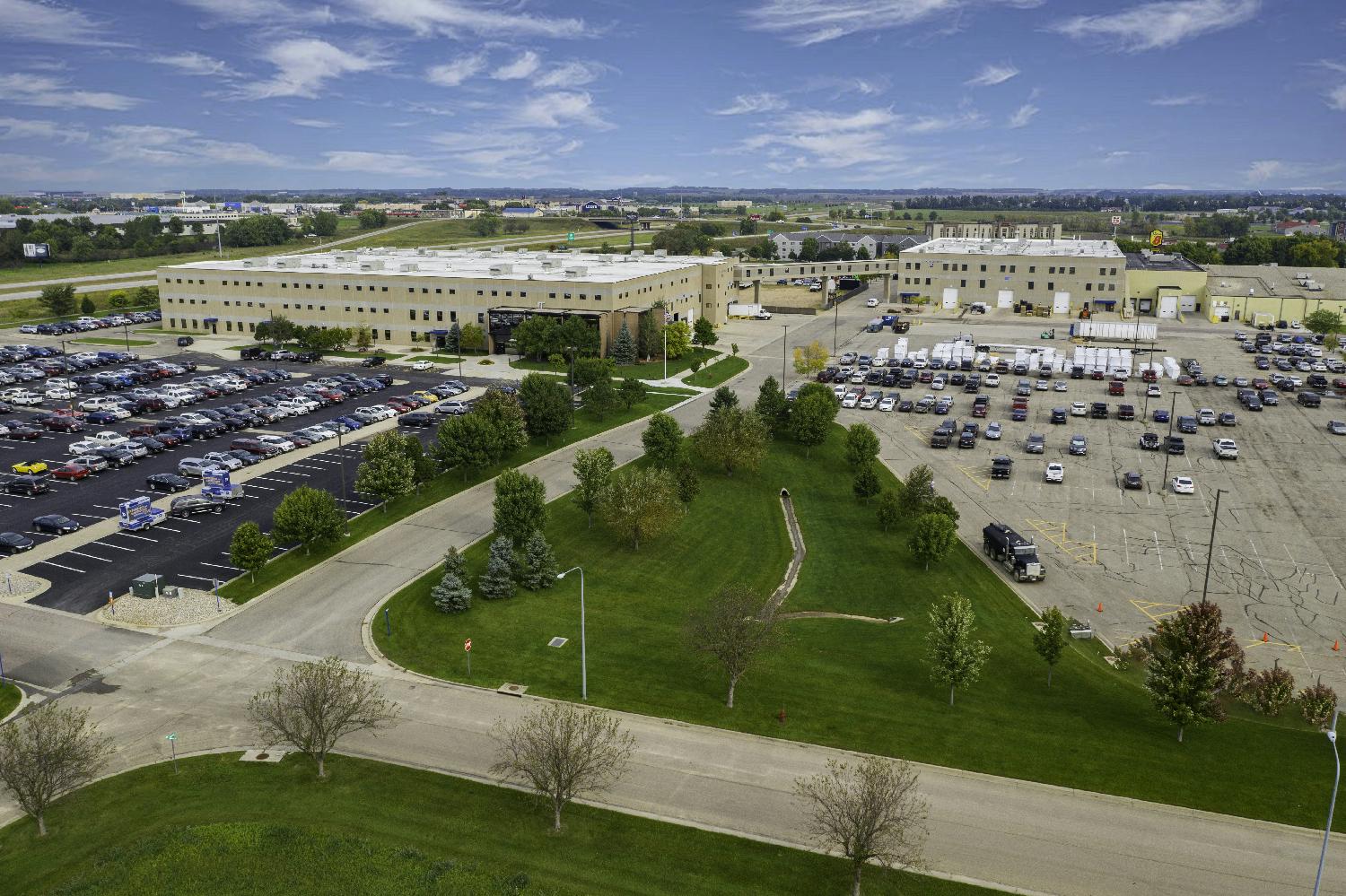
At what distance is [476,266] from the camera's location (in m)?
115

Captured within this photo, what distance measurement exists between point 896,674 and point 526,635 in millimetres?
14805

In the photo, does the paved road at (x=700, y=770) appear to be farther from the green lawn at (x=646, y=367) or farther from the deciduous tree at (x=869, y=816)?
the green lawn at (x=646, y=367)

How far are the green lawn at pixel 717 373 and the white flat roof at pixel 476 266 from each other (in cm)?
1375

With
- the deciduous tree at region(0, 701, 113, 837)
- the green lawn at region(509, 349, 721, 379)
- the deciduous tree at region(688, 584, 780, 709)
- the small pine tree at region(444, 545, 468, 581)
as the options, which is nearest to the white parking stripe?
the small pine tree at region(444, 545, 468, 581)

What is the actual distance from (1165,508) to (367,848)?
47649 mm

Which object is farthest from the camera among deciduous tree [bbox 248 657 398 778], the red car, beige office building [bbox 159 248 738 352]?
beige office building [bbox 159 248 738 352]

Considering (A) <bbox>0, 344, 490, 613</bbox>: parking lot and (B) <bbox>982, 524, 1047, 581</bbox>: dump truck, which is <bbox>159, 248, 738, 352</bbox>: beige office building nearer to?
(A) <bbox>0, 344, 490, 613</bbox>: parking lot

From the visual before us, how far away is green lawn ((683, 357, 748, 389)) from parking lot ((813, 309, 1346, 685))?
14607 millimetres

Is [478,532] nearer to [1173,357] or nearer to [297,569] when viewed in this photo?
[297,569]

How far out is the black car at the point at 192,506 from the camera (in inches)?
1969

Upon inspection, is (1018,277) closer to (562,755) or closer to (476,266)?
(476,266)

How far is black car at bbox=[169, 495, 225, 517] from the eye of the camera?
50000 millimetres

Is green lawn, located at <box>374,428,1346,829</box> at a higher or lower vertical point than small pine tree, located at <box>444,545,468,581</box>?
lower

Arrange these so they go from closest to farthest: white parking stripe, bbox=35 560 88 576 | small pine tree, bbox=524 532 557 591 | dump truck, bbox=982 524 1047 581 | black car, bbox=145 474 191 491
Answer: small pine tree, bbox=524 532 557 591 → white parking stripe, bbox=35 560 88 576 → dump truck, bbox=982 524 1047 581 → black car, bbox=145 474 191 491
